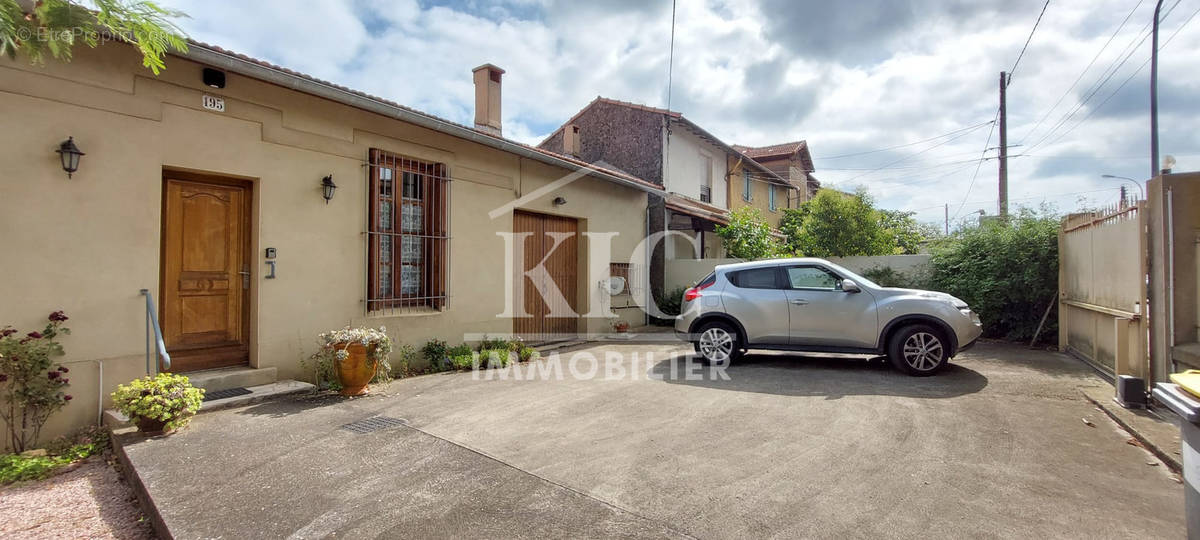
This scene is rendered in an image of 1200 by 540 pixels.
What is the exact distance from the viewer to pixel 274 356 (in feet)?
19.2

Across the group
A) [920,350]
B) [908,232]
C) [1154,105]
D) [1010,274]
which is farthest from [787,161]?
[920,350]

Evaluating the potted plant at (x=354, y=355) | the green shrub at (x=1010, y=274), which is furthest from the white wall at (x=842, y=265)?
the potted plant at (x=354, y=355)

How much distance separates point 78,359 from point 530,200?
6020 mm

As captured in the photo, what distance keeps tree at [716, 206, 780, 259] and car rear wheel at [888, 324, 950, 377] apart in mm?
6427

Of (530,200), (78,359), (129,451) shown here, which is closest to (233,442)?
(129,451)

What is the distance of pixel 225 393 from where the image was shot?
5.25 meters

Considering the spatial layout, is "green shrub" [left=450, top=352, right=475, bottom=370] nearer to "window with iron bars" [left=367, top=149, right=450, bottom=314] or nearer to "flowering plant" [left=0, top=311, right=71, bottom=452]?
"window with iron bars" [left=367, top=149, right=450, bottom=314]

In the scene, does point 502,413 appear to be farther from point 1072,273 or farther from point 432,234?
point 1072,273

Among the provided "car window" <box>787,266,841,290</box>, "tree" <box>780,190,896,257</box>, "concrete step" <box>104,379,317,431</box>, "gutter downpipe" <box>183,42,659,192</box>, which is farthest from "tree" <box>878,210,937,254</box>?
"concrete step" <box>104,379,317,431</box>

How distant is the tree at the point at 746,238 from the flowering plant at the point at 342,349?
917 cm

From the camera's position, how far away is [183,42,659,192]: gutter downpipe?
16.7 feet

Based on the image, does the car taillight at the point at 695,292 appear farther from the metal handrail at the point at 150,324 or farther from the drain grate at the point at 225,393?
the metal handrail at the point at 150,324

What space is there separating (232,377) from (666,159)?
1169 cm

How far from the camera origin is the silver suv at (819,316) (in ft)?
21.3
